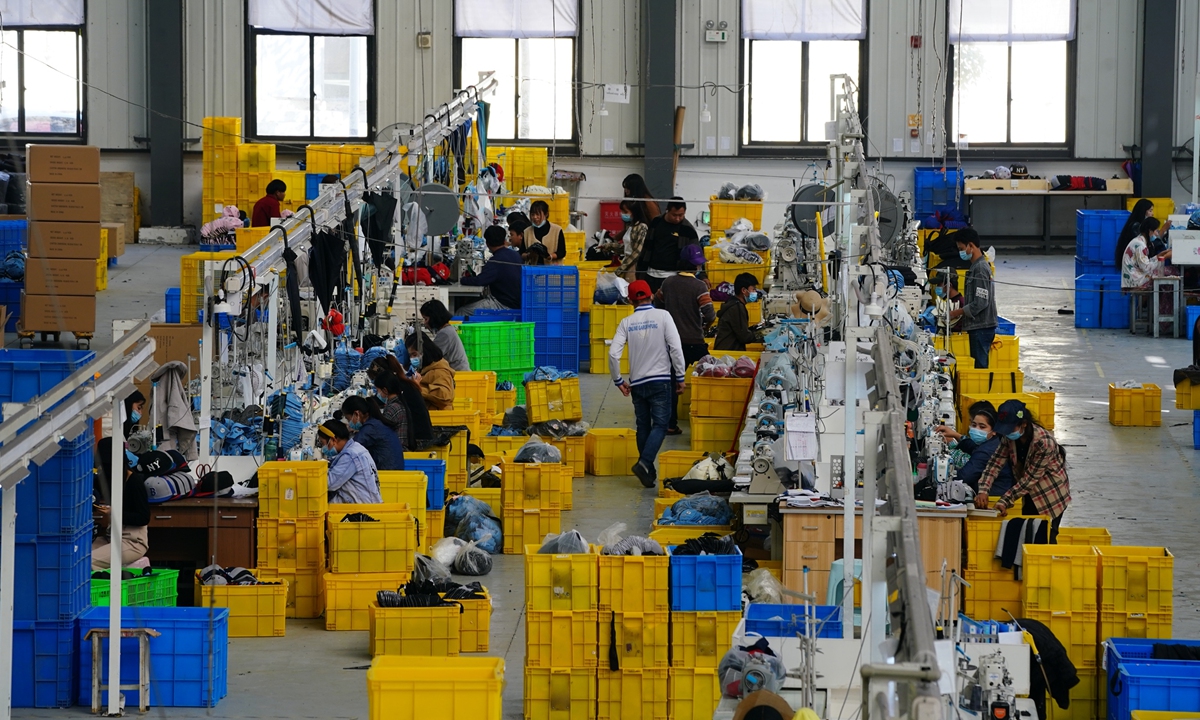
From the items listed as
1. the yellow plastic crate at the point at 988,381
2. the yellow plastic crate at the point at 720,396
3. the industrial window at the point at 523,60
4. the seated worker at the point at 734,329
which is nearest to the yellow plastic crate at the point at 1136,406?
the yellow plastic crate at the point at 988,381

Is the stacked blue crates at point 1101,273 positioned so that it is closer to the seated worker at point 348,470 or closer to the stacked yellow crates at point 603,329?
the stacked yellow crates at point 603,329

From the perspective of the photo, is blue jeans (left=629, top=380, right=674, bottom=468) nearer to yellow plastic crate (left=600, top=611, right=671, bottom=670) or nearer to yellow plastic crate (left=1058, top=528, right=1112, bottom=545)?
yellow plastic crate (left=1058, top=528, right=1112, bottom=545)

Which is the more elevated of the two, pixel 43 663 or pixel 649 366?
pixel 649 366

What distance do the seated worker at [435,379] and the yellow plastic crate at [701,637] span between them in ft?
15.0

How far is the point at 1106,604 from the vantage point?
Result: 7738 millimetres

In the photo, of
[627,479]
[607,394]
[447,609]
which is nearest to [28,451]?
[447,609]

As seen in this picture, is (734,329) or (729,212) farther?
(729,212)

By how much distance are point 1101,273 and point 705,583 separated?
13338 mm

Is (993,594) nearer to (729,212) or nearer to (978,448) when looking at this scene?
(978,448)

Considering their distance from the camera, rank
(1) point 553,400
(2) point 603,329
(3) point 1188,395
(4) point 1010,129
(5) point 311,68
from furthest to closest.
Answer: (4) point 1010,129 → (5) point 311,68 → (2) point 603,329 → (1) point 553,400 → (3) point 1188,395

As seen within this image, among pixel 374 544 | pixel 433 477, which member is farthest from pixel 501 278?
pixel 374 544

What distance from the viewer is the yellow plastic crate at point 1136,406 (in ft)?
46.0

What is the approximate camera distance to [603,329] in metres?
15.9

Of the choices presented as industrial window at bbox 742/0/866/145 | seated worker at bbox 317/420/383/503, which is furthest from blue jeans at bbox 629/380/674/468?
industrial window at bbox 742/0/866/145
